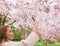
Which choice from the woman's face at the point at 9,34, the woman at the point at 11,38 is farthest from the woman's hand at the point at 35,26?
the woman's face at the point at 9,34

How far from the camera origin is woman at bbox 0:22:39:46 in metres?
1.53

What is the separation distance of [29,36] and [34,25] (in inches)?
5.1

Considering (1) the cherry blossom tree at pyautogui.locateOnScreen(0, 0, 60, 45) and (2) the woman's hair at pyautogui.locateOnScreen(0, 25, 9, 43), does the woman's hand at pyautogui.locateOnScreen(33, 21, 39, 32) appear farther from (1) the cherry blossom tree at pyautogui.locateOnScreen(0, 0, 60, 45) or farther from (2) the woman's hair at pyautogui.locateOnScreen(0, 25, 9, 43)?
Result: (2) the woman's hair at pyautogui.locateOnScreen(0, 25, 9, 43)

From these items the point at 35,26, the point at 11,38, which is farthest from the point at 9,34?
the point at 35,26

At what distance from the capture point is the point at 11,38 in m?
1.65

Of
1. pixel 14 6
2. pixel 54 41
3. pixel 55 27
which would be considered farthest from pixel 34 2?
pixel 54 41

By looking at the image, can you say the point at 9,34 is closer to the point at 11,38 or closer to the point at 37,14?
the point at 11,38

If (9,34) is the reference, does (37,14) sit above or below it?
→ above

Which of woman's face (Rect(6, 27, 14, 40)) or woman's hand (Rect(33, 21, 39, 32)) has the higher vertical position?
woman's hand (Rect(33, 21, 39, 32))

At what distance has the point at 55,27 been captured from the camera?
1652 millimetres

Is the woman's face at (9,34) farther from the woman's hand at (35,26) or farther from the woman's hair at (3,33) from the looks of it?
the woman's hand at (35,26)

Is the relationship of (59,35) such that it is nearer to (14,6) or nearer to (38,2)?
(38,2)

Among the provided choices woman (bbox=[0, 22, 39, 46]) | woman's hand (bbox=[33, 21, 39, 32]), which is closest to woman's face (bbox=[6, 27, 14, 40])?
woman (bbox=[0, 22, 39, 46])

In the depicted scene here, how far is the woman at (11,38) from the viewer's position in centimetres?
→ 153
